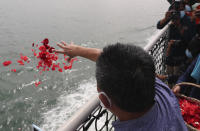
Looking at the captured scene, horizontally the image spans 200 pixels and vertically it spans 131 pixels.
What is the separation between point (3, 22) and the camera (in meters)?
19.7

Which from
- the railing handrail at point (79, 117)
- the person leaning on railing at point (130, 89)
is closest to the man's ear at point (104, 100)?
the person leaning on railing at point (130, 89)

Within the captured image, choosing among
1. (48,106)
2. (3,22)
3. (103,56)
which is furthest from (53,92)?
(3,22)

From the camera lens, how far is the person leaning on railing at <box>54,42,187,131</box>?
0.98 meters

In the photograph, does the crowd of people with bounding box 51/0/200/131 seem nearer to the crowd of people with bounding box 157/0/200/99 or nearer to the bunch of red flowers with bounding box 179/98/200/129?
the bunch of red flowers with bounding box 179/98/200/129

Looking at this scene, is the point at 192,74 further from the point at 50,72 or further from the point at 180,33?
the point at 50,72

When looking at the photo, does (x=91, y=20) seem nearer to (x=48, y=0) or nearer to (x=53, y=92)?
(x=48, y=0)

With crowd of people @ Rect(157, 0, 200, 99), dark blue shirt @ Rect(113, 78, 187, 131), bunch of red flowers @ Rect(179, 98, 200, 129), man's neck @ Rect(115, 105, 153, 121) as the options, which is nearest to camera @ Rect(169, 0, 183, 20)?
crowd of people @ Rect(157, 0, 200, 99)

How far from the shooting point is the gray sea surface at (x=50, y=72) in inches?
289

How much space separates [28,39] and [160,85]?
15.8m

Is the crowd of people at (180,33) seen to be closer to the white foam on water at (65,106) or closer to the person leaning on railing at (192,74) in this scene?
the person leaning on railing at (192,74)

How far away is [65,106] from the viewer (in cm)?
758

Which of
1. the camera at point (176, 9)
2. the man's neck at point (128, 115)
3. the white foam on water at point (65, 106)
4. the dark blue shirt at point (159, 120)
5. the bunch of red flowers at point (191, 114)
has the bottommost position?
the white foam on water at point (65, 106)

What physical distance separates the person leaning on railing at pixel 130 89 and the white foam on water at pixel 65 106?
555cm

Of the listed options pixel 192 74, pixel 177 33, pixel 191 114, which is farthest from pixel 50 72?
pixel 191 114
